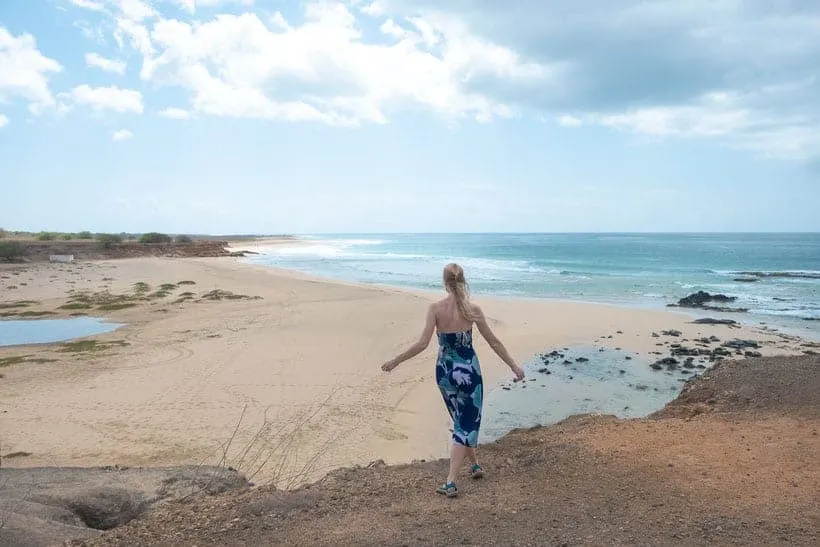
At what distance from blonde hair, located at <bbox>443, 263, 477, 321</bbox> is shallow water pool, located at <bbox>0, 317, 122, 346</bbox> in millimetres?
15533

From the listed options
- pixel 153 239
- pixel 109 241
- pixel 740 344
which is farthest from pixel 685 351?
pixel 153 239

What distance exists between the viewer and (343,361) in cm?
1389

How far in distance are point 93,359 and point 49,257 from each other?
38.1 meters

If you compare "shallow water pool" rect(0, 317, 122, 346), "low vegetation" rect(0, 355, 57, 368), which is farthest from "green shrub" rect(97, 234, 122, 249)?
"low vegetation" rect(0, 355, 57, 368)

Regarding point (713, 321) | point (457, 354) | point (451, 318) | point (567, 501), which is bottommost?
point (713, 321)

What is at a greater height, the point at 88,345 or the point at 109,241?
the point at 109,241

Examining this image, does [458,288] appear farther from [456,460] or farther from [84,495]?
[84,495]

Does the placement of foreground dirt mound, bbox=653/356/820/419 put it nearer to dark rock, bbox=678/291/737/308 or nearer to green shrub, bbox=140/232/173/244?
dark rock, bbox=678/291/737/308

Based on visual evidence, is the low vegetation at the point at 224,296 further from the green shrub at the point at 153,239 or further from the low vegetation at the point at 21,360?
the green shrub at the point at 153,239

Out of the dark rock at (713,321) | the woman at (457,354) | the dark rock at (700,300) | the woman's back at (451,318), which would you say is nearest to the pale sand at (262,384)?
the dark rock at (713,321)

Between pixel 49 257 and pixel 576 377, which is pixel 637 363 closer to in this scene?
pixel 576 377

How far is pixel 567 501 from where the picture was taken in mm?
4613

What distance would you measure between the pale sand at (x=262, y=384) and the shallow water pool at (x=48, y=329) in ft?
3.23

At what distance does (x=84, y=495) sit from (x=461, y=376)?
3846 mm
